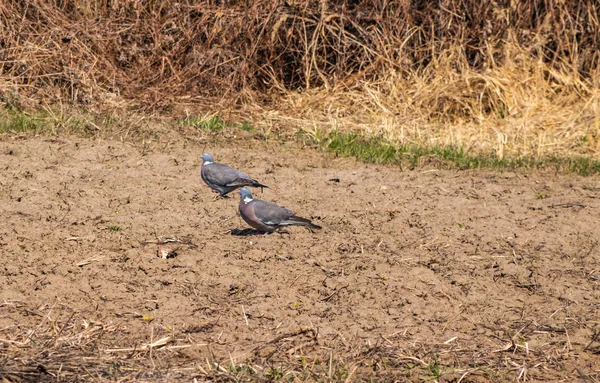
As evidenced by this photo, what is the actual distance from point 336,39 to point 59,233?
209 inches

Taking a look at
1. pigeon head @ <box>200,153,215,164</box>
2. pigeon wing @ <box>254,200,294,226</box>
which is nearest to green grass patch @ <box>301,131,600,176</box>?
pigeon head @ <box>200,153,215,164</box>

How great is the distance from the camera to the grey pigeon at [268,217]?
5.46 metres

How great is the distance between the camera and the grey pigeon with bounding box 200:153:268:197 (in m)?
6.24

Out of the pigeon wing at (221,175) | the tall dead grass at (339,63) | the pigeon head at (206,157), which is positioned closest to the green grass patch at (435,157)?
the tall dead grass at (339,63)

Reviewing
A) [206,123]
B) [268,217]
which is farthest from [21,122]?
[268,217]

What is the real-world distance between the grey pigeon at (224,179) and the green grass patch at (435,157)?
1564 millimetres

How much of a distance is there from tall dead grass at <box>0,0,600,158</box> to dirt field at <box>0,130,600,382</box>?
185 cm

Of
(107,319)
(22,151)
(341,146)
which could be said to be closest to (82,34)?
(22,151)

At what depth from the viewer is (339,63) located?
9781 mm

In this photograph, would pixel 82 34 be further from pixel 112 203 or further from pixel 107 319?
pixel 107 319

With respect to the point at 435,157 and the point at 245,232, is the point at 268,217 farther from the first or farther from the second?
the point at 435,157

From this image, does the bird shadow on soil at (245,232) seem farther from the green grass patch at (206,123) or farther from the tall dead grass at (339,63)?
the tall dead grass at (339,63)

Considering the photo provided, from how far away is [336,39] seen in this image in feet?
32.5

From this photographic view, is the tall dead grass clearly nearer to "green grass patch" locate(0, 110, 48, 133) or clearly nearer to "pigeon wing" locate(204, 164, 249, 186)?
"green grass patch" locate(0, 110, 48, 133)
